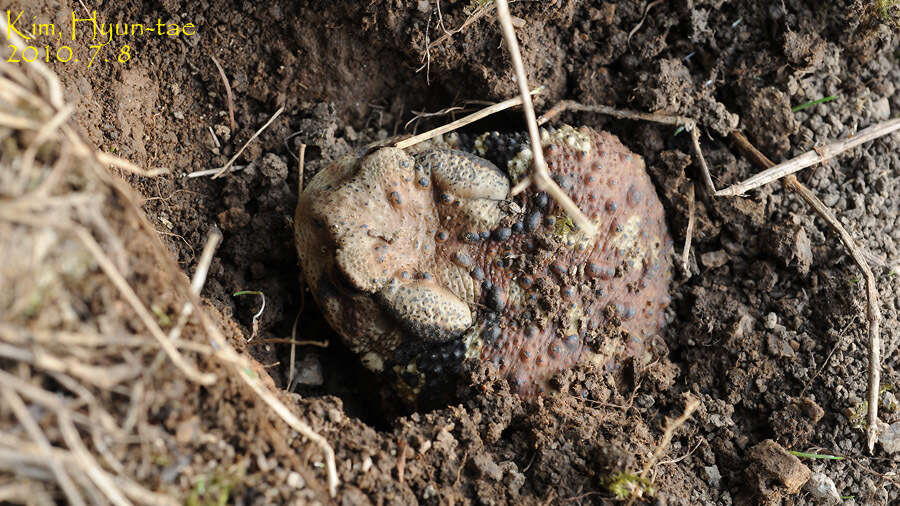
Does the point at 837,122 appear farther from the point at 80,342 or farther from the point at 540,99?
the point at 80,342

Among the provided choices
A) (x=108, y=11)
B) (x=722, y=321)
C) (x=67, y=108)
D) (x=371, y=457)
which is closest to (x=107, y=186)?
(x=67, y=108)

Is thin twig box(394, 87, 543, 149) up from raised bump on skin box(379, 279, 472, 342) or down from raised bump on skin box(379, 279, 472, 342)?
up

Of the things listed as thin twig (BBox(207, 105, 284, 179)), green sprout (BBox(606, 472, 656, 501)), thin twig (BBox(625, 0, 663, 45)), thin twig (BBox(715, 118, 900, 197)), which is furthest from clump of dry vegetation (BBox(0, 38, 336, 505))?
thin twig (BBox(625, 0, 663, 45))

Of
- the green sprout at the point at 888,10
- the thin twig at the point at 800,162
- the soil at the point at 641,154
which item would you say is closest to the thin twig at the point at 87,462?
the soil at the point at 641,154

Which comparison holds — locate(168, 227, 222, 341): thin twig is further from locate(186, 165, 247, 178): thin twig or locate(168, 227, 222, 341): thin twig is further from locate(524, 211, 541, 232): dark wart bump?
locate(524, 211, 541, 232): dark wart bump

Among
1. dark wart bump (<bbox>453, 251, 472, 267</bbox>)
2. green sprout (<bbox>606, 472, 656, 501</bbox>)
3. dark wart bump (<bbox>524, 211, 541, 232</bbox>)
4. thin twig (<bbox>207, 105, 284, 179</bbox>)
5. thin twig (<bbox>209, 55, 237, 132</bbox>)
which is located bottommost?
green sprout (<bbox>606, 472, 656, 501</bbox>)

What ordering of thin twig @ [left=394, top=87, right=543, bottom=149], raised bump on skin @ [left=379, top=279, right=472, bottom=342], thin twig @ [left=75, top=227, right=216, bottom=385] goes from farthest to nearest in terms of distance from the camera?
thin twig @ [left=394, top=87, right=543, bottom=149]
raised bump on skin @ [left=379, top=279, right=472, bottom=342]
thin twig @ [left=75, top=227, right=216, bottom=385]

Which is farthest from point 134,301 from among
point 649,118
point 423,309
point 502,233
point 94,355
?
point 649,118
